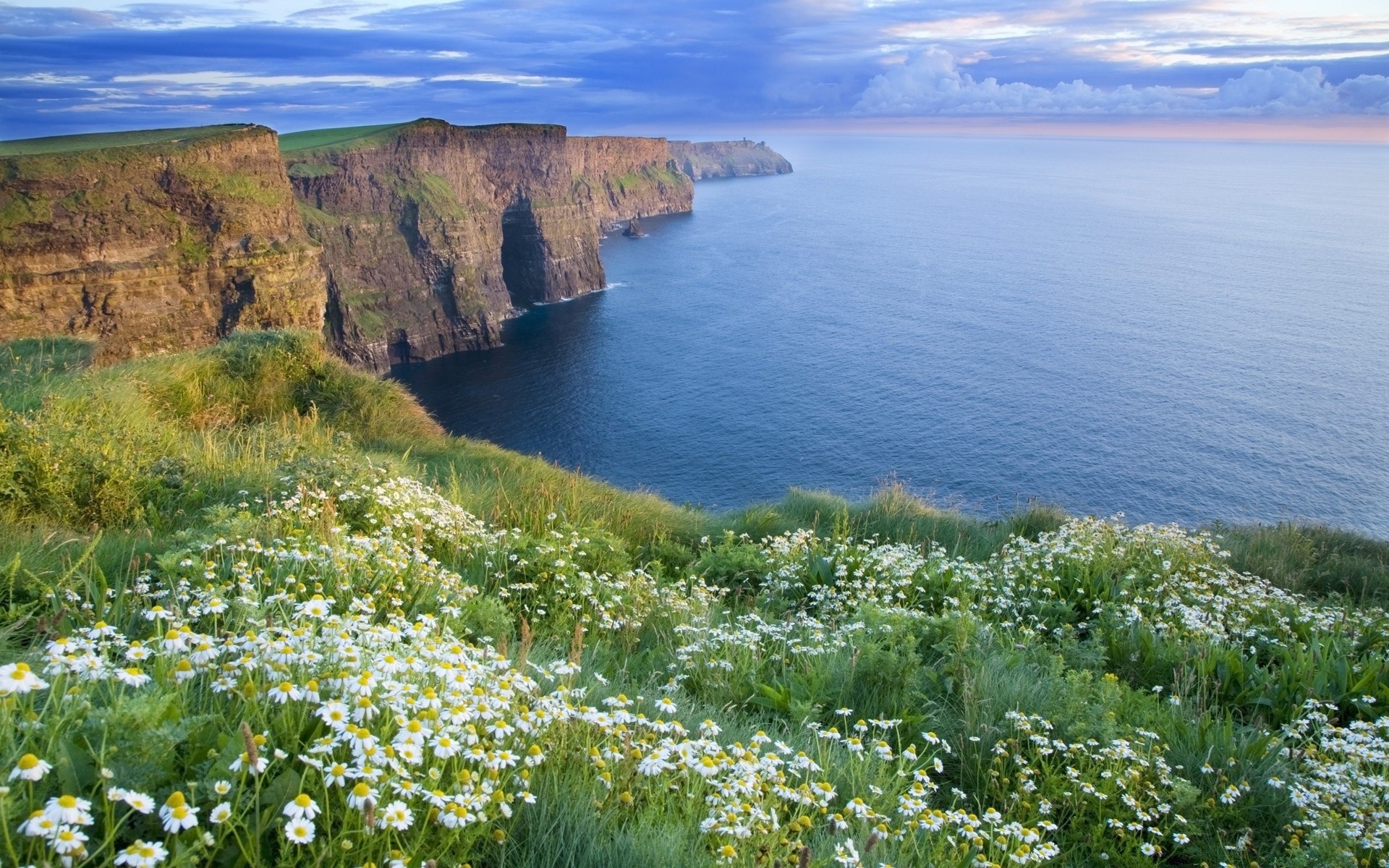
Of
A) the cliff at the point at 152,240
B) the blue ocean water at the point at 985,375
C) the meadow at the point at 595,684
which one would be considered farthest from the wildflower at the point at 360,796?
the cliff at the point at 152,240

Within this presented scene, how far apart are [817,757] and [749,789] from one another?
1.22 m

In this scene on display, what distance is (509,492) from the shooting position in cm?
1138

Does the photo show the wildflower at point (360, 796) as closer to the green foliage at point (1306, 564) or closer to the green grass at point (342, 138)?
the green foliage at point (1306, 564)

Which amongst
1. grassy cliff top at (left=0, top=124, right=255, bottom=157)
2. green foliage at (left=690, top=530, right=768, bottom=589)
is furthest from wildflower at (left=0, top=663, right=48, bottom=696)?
grassy cliff top at (left=0, top=124, right=255, bottom=157)

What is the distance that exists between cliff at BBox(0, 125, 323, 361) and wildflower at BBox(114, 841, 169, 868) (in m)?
52.1

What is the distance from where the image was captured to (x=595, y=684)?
4738 millimetres

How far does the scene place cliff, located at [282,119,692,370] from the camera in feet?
260

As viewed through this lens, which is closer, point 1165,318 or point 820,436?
point 820,436

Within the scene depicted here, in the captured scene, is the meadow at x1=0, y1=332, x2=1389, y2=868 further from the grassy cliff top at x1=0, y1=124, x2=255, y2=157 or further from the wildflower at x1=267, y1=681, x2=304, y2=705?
the grassy cliff top at x1=0, y1=124, x2=255, y2=157

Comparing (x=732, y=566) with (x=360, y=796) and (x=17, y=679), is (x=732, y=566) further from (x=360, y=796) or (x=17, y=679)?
(x=17, y=679)

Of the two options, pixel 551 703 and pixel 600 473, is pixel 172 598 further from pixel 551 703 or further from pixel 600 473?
pixel 600 473

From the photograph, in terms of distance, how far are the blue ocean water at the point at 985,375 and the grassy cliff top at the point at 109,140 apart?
74.1 feet

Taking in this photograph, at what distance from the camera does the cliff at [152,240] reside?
1832 inches

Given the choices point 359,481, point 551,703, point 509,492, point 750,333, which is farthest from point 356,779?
point 750,333
